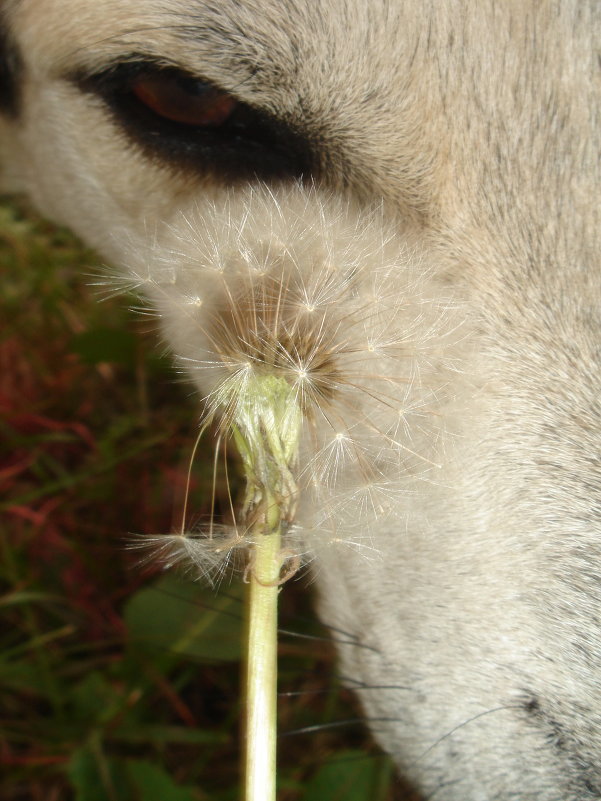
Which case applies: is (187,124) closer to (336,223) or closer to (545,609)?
(336,223)

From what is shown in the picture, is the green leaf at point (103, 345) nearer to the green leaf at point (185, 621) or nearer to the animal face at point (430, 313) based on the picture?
the green leaf at point (185, 621)

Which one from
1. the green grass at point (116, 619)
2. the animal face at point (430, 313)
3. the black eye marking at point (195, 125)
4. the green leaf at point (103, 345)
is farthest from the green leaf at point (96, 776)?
the black eye marking at point (195, 125)

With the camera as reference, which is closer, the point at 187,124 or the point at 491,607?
the point at 491,607

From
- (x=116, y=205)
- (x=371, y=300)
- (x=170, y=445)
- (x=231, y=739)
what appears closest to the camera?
(x=371, y=300)

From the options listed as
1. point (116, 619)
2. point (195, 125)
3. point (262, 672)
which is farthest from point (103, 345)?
point (262, 672)

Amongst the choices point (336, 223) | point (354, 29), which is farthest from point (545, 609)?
point (354, 29)

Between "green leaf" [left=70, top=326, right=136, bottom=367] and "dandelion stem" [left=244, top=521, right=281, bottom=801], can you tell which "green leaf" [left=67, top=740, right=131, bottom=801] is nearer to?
"dandelion stem" [left=244, top=521, right=281, bottom=801]

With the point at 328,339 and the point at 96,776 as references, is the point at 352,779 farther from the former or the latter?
the point at 328,339
